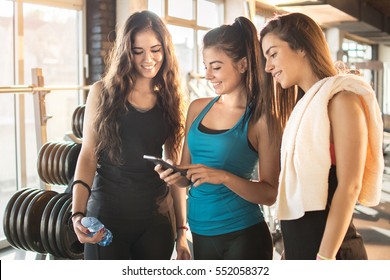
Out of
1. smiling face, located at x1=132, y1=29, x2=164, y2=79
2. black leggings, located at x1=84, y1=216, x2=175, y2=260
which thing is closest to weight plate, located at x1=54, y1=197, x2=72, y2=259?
black leggings, located at x1=84, y1=216, x2=175, y2=260

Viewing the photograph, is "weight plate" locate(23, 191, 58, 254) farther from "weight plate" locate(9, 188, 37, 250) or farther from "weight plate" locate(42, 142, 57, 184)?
"weight plate" locate(42, 142, 57, 184)

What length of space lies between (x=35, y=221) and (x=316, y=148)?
4.86ft

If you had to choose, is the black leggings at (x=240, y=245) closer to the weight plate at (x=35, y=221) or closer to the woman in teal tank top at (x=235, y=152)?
the woman in teal tank top at (x=235, y=152)

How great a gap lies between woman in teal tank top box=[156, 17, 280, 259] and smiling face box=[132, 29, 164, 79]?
16 centimetres

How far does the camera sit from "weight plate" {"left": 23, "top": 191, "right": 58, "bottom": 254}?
1873mm

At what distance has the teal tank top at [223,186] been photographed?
3.22 ft

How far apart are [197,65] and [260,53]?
3594 mm

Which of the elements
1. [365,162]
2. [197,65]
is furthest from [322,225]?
[197,65]

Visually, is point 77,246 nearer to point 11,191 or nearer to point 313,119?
point 313,119

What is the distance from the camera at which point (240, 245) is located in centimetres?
99

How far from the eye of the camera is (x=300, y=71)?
34.1 inches

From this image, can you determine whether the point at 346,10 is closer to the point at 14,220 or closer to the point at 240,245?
the point at 14,220

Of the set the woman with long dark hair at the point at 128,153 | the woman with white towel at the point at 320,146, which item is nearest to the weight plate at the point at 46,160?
the woman with long dark hair at the point at 128,153

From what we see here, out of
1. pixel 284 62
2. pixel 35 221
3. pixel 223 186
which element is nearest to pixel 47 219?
pixel 35 221
